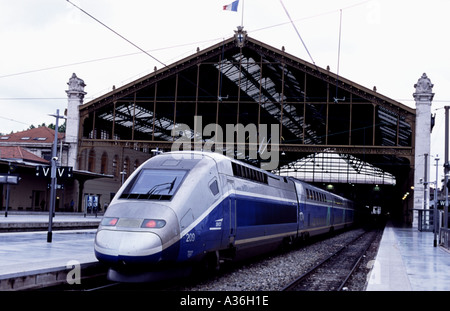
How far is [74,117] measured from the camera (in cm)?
4538

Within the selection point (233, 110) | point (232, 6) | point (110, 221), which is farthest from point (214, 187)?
point (233, 110)

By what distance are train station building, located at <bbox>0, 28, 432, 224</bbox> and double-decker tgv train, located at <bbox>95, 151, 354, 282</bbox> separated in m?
21.6

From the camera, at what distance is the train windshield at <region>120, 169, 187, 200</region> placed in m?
12.2

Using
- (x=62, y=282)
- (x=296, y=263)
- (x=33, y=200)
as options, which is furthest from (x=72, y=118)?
(x=62, y=282)

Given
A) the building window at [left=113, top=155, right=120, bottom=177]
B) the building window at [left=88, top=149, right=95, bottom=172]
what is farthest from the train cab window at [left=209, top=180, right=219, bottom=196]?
the building window at [left=113, top=155, right=120, bottom=177]

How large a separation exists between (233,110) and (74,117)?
1504cm

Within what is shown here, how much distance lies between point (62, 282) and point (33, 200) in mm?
37627

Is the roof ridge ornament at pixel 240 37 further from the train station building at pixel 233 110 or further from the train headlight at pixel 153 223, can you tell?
the train headlight at pixel 153 223

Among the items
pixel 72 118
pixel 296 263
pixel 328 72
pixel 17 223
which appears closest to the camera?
pixel 296 263

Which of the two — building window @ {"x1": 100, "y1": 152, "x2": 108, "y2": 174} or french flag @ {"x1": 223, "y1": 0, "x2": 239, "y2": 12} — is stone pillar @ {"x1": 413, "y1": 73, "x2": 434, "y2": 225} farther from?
building window @ {"x1": 100, "y1": 152, "x2": 108, "y2": 174}

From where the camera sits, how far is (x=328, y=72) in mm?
41062

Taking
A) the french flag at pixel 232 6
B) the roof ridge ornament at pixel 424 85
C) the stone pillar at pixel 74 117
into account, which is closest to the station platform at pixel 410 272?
the french flag at pixel 232 6

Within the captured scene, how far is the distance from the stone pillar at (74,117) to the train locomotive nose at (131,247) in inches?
1401

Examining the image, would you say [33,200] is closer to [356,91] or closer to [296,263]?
[356,91]
